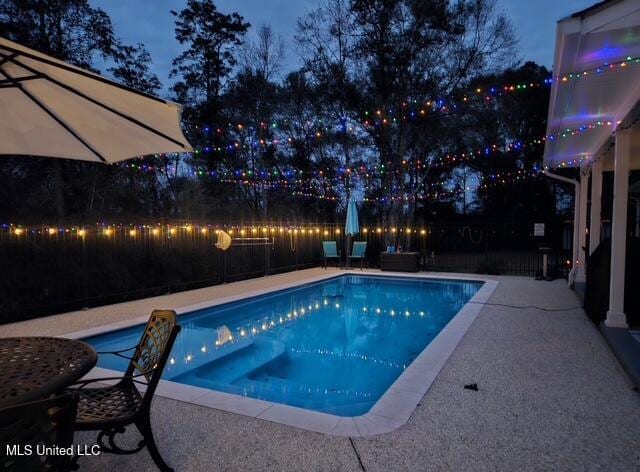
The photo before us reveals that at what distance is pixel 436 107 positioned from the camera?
42.2 ft

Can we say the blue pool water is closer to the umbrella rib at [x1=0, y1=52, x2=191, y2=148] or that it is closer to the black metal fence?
the black metal fence

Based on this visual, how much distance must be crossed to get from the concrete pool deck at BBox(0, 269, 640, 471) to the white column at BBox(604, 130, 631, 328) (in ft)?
2.07

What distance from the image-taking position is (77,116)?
2682 mm

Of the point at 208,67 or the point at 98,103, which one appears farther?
the point at 208,67

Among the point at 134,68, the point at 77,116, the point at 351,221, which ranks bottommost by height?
the point at 351,221

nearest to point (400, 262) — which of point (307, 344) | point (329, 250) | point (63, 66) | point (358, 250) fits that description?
point (358, 250)

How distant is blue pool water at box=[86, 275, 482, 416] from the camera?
390cm

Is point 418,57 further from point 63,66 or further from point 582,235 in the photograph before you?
point 63,66

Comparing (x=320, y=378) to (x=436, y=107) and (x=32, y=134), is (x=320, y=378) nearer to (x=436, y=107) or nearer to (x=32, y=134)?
(x=32, y=134)

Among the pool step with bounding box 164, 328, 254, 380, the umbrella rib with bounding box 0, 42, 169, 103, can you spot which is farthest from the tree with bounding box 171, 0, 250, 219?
the umbrella rib with bounding box 0, 42, 169, 103

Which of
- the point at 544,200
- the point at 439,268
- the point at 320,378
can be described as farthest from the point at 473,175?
the point at 320,378

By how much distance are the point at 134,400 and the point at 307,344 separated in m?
3.51

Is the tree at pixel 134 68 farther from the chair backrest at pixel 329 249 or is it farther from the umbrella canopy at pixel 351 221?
the chair backrest at pixel 329 249

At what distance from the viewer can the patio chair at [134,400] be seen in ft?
6.05
